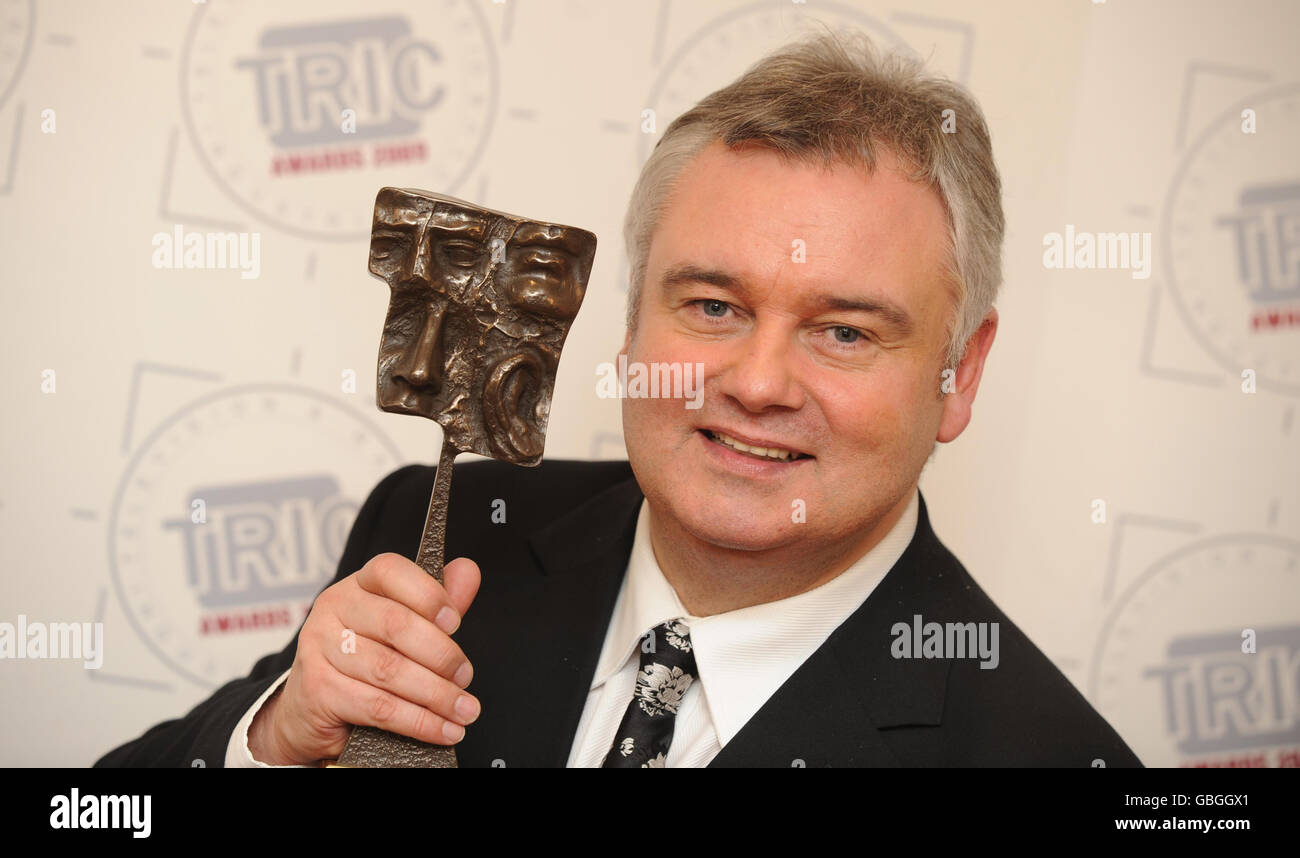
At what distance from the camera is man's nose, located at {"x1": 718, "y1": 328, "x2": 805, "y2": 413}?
79.8 inches

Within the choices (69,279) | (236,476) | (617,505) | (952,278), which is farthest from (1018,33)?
(69,279)

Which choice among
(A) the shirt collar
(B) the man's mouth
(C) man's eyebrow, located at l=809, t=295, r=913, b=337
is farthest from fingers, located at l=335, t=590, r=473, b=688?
(C) man's eyebrow, located at l=809, t=295, r=913, b=337

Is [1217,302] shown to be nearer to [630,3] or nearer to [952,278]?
[952,278]

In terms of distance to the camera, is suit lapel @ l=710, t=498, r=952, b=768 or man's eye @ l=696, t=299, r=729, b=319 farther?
man's eye @ l=696, t=299, r=729, b=319

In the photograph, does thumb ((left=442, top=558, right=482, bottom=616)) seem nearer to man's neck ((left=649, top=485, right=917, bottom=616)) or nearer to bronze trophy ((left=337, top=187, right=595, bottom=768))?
bronze trophy ((left=337, top=187, right=595, bottom=768))

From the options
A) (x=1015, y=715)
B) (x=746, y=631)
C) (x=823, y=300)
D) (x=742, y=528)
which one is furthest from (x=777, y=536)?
(x=1015, y=715)

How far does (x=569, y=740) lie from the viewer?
2.16 metres

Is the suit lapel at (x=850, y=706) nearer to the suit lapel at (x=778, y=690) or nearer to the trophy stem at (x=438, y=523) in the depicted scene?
the suit lapel at (x=778, y=690)

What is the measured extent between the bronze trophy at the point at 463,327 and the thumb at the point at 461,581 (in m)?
0.03

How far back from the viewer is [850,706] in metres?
2.08

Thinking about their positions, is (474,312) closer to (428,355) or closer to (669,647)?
(428,355)

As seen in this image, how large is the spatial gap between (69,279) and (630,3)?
67.6 inches
